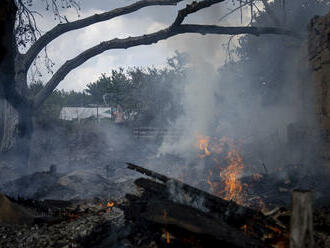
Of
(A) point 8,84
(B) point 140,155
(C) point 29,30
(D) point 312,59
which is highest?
(C) point 29,30

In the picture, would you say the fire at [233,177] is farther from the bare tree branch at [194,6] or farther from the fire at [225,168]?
the bare tree branch at [194,6]

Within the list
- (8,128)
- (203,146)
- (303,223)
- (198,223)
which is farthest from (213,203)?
(203,146)

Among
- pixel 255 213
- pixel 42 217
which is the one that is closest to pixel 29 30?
pixel 42 217

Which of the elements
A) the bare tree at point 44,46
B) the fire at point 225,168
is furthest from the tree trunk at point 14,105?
the fire at point 225,168

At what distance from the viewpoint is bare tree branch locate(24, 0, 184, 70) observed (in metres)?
6.80

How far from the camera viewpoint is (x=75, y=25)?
6859 millimetres

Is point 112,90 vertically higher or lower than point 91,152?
higher

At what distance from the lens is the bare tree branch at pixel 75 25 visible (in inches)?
268

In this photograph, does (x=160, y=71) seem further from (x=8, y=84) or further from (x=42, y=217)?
(x=42, y=217)

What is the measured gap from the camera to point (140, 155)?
15.0m

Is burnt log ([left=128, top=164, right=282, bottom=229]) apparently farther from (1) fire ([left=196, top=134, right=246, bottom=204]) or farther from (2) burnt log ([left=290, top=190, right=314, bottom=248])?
(1) fire ([left=196, top=134, right=246, bottom=204])

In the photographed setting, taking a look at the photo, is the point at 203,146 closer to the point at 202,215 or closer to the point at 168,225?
the point at 202,215

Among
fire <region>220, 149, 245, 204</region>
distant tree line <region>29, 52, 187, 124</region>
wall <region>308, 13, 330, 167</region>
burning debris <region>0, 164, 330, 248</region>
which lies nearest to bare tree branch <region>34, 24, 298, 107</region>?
wall <region>308, 13, 330, 167</region>

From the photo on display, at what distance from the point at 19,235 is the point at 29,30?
20.2 ft
